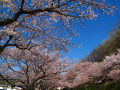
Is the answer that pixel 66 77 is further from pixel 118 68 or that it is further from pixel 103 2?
pixel 103 2

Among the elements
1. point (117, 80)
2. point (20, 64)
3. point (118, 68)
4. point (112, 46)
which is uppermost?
point (112, 46)

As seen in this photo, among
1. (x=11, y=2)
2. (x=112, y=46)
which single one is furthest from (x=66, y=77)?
(x=11, y=2)

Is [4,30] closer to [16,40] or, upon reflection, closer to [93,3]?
[16,40]

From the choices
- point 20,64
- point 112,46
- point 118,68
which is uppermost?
point 112,46

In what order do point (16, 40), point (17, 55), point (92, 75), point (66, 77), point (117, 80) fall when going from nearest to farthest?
point (16, 40), point (17, 55), point (117, 80), point (92, 75), point (66, 77)

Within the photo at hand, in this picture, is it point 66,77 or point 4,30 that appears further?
point 66,77

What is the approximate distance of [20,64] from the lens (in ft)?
45.3

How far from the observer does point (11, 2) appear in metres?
5.80

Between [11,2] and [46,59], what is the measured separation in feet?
25.8

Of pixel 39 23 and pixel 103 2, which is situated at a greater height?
pixel 39 23

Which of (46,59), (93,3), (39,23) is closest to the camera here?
(93,3)

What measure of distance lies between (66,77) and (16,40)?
23075 mm

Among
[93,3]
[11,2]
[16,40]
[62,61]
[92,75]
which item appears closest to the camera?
[93,3]

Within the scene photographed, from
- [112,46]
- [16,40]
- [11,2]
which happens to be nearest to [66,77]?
[112,46]
